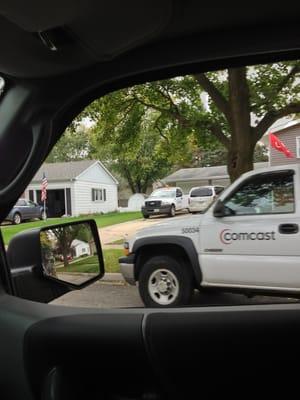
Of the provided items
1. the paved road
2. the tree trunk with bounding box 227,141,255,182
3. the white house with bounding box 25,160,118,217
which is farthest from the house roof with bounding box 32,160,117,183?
the tree trunk with bounding box 227,141,255,182

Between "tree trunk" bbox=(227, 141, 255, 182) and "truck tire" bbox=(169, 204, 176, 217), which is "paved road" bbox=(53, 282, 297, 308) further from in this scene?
"truck tire" bbox=(169, 204, 176, 217)

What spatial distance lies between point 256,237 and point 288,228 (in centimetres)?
35

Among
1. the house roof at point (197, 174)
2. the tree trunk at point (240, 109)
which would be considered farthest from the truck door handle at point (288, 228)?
the tree trunk at point (240, 109)

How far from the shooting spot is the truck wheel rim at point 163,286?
4918 millimetres

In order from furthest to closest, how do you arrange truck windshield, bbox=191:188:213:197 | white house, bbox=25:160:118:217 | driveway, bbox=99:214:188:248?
1. truck windshield, bbox=191:188:213:197
2. driveway, bbox=99:214:188:248
3. white house, bbox=25:160:118:217

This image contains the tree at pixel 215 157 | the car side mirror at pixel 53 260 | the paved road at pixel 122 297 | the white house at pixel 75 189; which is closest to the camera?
the car side mirror at pixel 53 260

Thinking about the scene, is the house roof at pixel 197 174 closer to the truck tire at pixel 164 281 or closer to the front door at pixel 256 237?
the front door at pixel 256 237

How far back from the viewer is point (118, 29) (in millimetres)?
1610

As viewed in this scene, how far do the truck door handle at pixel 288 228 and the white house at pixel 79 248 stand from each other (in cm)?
319

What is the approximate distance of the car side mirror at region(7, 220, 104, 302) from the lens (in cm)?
170

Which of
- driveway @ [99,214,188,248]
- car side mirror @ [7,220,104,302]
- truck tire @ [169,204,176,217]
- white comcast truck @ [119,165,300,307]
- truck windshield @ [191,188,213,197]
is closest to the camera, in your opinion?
car side mirror @ [7,220,104,302]

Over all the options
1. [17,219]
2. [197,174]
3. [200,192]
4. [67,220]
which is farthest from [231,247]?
[17,219]

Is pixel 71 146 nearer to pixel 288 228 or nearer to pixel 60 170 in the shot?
pixel 60 170

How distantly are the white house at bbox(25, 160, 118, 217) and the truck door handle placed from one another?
1718 mm
